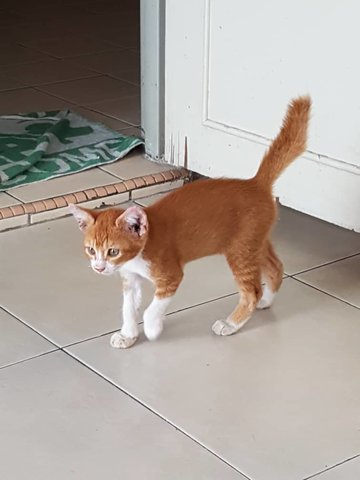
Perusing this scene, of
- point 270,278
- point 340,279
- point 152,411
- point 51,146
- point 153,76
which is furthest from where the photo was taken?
point 51,146

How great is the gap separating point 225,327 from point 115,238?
0.30 m

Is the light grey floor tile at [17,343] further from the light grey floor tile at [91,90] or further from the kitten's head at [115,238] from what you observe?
the light grey floor tile at [91,90]

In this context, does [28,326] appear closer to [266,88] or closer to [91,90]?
[266,88]

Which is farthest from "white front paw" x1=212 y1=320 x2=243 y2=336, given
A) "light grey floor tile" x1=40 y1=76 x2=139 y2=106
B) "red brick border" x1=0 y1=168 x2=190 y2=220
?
"light grey floor tile" x1=40 y1=76 x2=139 y2=106

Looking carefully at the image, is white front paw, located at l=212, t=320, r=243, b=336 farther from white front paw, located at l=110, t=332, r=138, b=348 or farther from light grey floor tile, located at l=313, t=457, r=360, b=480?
light grey floor tile, located at l=313, t=457, r=360, b=480

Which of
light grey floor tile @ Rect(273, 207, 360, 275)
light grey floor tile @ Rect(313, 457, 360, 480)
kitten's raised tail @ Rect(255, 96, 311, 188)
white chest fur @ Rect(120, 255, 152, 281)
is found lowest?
light grey floor tile @ Rect(273, 207, 360, 275)

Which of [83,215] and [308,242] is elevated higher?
[83,215]

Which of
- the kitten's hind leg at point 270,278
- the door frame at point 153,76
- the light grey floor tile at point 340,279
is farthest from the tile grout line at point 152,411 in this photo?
the door frame at point 153,76

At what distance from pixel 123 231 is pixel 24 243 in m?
0.62

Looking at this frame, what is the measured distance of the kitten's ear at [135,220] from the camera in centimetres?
156

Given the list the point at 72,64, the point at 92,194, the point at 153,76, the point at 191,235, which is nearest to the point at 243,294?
the point at 191,235

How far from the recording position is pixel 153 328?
1.69m

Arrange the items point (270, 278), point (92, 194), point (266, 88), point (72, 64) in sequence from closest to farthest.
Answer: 1. point (270, 278)
2. point (266, 88)
3. point (92, 194)
4. point (72, 64)

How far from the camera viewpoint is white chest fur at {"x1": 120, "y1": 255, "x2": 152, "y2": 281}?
162cm
